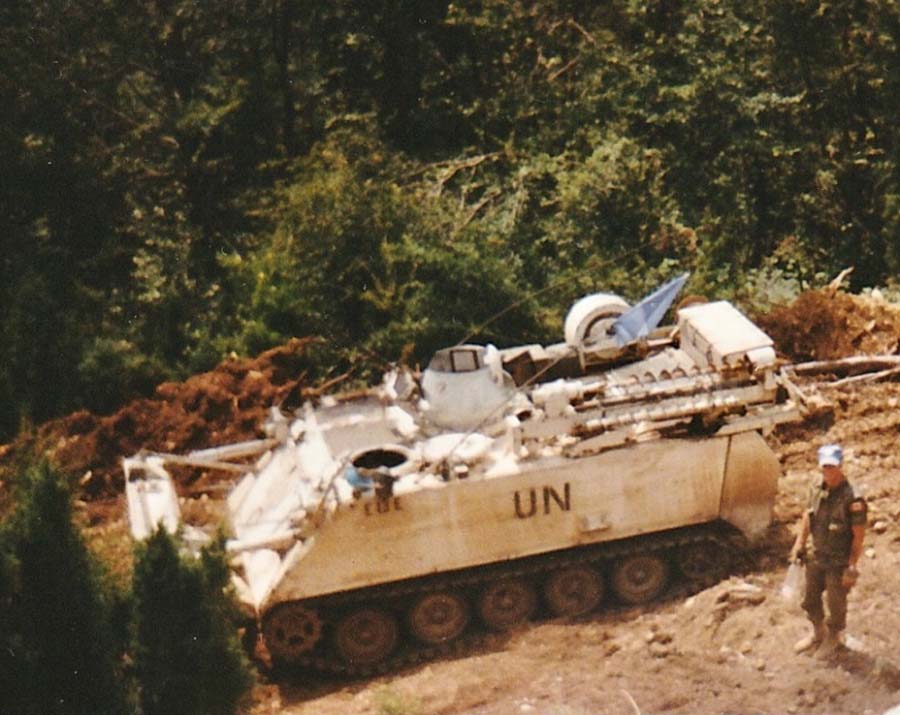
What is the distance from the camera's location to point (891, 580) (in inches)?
431

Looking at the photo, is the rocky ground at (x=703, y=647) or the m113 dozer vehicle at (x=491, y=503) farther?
the m113 dozer vehicle at (x=491, y=503)

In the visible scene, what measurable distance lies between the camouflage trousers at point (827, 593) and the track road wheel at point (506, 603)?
2.34 m

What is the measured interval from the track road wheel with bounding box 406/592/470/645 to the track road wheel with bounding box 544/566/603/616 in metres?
0.71

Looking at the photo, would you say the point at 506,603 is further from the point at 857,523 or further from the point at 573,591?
the point at 857,523

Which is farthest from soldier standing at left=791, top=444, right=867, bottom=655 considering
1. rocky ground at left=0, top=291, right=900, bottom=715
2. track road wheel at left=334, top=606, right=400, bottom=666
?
track road wheel at left=334, top=606, right=400, bottom=666

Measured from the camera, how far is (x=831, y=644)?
986 centimetres

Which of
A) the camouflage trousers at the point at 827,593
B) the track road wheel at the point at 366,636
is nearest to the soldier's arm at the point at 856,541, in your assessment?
the camouflage trousers at the point at 827,593

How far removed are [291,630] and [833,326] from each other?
760 centimetres

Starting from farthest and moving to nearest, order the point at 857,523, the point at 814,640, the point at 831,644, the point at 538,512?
the point at 538,512 < the point at 814,640 < the point at 831,644 < the point at 857,523

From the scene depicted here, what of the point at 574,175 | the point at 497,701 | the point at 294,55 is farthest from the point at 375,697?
the point at 294,55

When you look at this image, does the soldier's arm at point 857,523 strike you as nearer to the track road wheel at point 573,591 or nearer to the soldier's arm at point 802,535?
the soldier's arm at point 802,535

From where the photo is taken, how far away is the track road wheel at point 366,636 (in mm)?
11055

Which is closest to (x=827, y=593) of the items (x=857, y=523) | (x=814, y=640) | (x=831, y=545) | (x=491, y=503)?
(x=831, y=545)

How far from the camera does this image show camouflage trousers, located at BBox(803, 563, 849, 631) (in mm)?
9633
